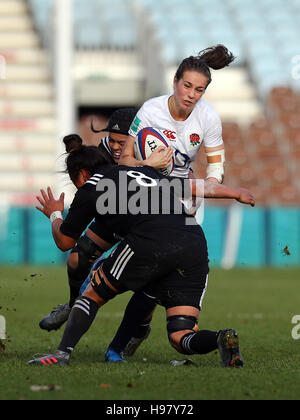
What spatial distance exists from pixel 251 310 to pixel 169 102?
5598mm

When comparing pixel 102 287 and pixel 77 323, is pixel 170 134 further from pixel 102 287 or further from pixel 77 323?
pixel 77 323

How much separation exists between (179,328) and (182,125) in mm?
1387

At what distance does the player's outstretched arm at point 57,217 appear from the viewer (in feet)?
18.5

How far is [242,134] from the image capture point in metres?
23.0

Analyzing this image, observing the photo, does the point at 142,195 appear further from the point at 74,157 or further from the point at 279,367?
the point at 279,367

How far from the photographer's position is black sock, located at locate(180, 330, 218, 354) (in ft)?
17.5

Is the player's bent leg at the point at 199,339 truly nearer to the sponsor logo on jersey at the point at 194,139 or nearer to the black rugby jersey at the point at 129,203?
the black rugby jersey at the point at 129,203

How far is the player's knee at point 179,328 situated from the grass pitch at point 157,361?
6.8 inches

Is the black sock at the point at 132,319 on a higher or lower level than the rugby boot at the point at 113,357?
higher

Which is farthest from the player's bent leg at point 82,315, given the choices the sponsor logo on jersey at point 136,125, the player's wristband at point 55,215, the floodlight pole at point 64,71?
the floodlight pole at point 64,71

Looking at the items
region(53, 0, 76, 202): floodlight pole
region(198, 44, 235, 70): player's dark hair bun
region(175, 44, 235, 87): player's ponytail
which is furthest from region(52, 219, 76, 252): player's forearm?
region(53, 0, 76, 202): floodlight pole

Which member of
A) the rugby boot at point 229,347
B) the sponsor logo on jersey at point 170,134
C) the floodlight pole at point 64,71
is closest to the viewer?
the rugby boot at point 229,347

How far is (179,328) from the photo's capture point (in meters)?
Answer: 5.50
